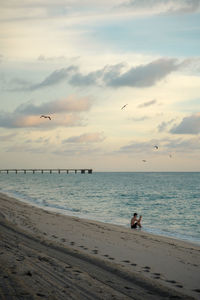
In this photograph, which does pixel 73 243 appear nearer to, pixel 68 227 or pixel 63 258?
pixel 63 258

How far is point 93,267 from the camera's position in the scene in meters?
10.4

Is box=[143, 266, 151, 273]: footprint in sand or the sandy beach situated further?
box=[143, 266, 151, 273]: footprint in sand

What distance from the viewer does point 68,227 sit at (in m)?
19.7

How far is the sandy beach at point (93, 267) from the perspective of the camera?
7.87m

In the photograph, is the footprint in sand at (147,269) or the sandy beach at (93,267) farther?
the footprint in sand at (147,269)

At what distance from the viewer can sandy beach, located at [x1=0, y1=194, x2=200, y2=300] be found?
310 inches

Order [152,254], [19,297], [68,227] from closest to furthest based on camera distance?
1. [19,297]
2. [152,254]
3. [68,227]

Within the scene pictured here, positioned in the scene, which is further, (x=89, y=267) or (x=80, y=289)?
(x=89, y=267)

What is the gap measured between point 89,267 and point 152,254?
13.0 feet

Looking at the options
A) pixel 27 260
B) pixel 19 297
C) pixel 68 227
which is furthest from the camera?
pixel 68 227

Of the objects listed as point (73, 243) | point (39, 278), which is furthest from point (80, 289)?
point (73, 243)

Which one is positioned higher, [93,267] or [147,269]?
[93,267]

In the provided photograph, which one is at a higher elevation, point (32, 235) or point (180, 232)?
point (32, 235)

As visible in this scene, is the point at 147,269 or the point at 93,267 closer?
the point at 93,267
